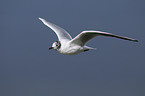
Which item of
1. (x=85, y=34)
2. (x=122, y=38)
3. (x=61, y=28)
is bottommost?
(x=122, y=38)

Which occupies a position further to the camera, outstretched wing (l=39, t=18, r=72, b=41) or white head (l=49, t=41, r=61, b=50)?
outstretched wing (l=39, t=18, r=72, b=41)

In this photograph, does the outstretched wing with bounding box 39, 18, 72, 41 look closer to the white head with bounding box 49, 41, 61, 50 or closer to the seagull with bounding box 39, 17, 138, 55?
the seagull with bounding box 39, 17, 138, 55

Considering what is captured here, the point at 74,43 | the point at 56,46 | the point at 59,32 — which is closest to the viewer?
the point at 74,43

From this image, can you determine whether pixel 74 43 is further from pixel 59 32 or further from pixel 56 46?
pixel 59 32

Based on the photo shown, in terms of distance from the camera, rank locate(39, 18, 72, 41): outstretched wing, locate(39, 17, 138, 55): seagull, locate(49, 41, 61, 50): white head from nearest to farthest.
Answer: locate(39, 17, 138, 55): seagull
locate(49, 41, 61, 50): white head
locate(39, 18, 72, 41): outstretched wing

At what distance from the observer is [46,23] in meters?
3.67

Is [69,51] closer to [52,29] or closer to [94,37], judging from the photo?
[94,37]

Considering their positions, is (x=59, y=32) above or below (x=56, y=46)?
above

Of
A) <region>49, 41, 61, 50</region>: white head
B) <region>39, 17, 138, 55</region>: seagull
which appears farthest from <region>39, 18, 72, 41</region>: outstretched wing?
<region>49, 41, 61, 50</region>: white head

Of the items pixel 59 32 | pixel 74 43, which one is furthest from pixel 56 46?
pixel 59 32

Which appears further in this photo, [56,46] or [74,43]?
[56,46]

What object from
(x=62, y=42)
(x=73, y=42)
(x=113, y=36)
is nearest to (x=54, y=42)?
(x=62, y=42)

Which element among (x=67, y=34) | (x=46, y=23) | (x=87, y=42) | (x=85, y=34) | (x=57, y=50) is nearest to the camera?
(x=85, y=34)

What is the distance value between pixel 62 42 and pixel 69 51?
239 mm
